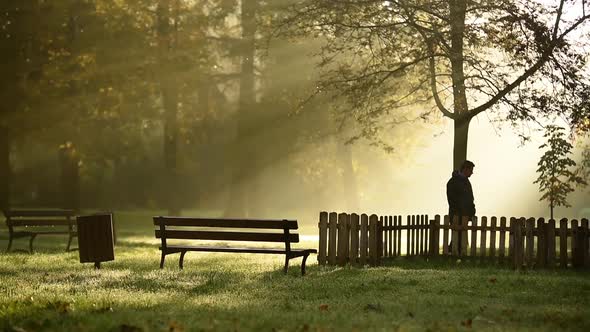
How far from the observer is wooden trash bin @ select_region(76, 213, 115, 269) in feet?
56.2

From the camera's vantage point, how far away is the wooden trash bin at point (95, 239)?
1714cm

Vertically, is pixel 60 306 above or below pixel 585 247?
below

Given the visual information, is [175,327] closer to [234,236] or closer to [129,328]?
[129,328]

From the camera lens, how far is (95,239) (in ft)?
56.4

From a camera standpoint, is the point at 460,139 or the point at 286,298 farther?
the point at 460,139

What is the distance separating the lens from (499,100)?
22.3 meters

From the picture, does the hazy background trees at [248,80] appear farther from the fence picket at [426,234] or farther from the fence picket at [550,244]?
the fence picket at [550,244]

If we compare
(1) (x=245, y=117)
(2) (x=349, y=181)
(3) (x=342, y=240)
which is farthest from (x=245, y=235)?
(2) (x=349, y=181)

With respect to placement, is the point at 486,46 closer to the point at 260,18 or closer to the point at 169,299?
the point at 169,299

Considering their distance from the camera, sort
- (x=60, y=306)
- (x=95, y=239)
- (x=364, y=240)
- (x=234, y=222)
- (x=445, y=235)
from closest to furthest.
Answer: (x=60, y=306), (x=234, y=222), (x=95, y=239), (x=364, y=240), (x=445, y=235)

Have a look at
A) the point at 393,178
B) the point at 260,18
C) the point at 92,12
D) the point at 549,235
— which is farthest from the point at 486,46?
the point at 393,178

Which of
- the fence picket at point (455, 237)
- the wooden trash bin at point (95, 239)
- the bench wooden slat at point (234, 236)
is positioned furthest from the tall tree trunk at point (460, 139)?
the wooden trash bin at point (95, 239)

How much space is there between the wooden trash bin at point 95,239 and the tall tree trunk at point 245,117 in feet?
71.0

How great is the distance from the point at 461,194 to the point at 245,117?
78.4ft
